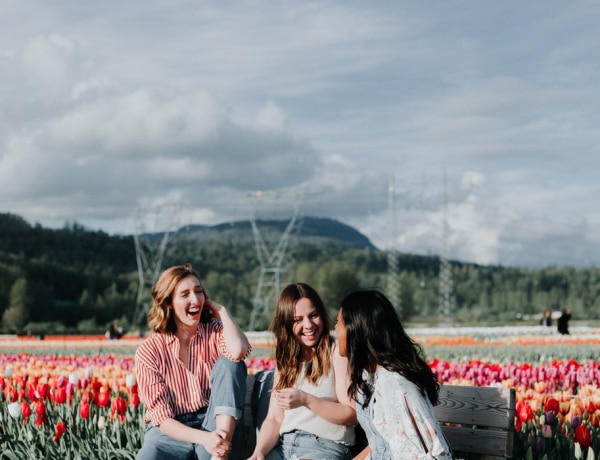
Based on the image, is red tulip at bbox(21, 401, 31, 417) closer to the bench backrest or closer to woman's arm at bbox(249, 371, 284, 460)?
woman's arm at bbox(249, 371, 284, 460)

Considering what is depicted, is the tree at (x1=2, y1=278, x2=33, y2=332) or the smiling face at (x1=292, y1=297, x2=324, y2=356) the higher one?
the smiling face at (x1=292, y1=297, x2=324, y2=356)

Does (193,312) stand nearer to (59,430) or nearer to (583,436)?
(59,430)

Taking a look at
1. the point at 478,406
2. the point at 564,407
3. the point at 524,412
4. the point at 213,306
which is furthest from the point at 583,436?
the point at 213,306

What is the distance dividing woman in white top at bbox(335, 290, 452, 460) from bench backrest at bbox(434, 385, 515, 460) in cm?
55

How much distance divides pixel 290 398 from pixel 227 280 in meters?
78.0

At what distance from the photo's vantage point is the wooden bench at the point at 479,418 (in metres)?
4.00

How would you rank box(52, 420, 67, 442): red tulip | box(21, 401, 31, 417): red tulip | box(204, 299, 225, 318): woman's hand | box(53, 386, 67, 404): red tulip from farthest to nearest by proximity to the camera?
box(53, 386, 67, 404): red tulip, box(21, 401, 31, 417): red tulip, box(52, 420, 67, 442): red tulip, box(204, 299, 225, 318): woman's hand

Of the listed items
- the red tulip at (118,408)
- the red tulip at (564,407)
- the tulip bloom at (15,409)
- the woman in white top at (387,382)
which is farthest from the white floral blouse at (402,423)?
the tulip bloom at (15,409)

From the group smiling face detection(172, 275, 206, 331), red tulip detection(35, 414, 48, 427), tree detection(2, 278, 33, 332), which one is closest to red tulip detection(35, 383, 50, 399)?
red tulip detection(35, 414, 48, 427)

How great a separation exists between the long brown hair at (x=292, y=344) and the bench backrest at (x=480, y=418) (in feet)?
2.03

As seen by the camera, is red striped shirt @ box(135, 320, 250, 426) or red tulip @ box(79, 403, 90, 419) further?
red tulip @ box(79, 403, 90, 419)

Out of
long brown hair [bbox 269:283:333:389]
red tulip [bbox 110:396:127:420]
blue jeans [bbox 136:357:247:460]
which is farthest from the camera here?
red tulip [bbox 110:396:127:420]

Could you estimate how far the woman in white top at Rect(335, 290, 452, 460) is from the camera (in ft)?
11.0

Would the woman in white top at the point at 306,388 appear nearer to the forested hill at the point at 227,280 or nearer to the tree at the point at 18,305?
the forested hill at the point at 227,280
